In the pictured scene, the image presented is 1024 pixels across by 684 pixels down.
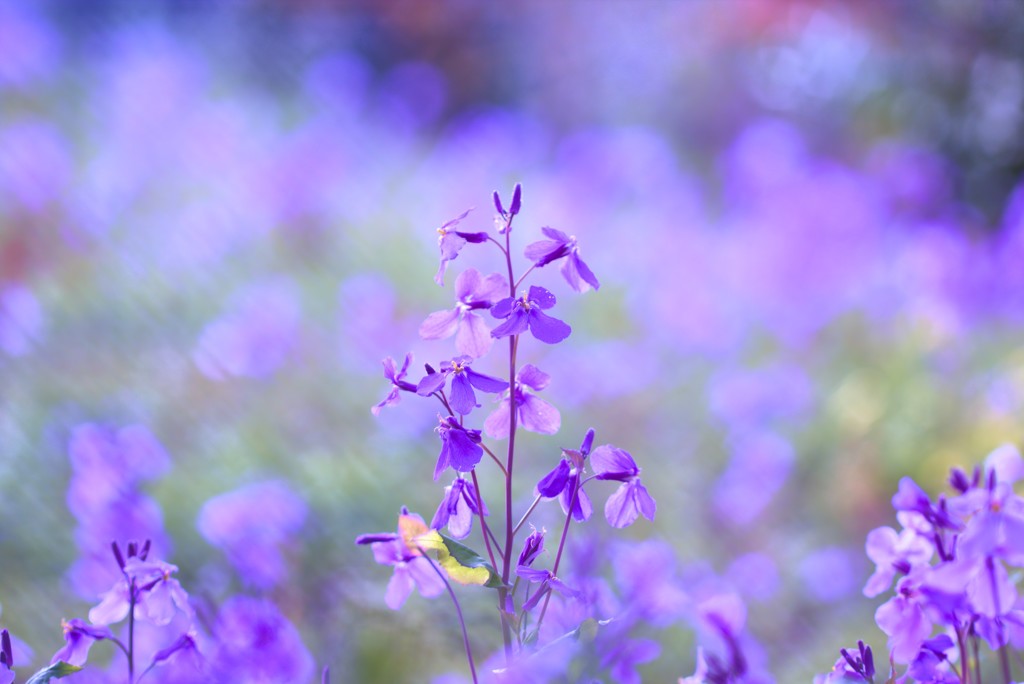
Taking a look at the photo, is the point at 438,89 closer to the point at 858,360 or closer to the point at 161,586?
the point at 858,360

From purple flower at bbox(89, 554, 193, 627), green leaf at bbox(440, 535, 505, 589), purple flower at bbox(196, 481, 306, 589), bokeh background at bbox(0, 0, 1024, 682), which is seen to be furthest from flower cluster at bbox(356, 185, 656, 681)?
purple flower at bbox(196, 481, 306, 589)

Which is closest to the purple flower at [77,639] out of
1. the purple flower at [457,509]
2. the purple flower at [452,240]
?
the purple flower at [457,509]

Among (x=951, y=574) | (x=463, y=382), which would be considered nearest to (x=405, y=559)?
(x=463, y=382)

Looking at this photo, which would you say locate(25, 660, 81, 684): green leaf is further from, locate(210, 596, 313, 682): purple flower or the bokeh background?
the bokeh background

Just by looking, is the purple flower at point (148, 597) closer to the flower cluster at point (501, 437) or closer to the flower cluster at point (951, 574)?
the flower cluster at point (501, 437)

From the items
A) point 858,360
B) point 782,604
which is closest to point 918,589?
point 782,604
